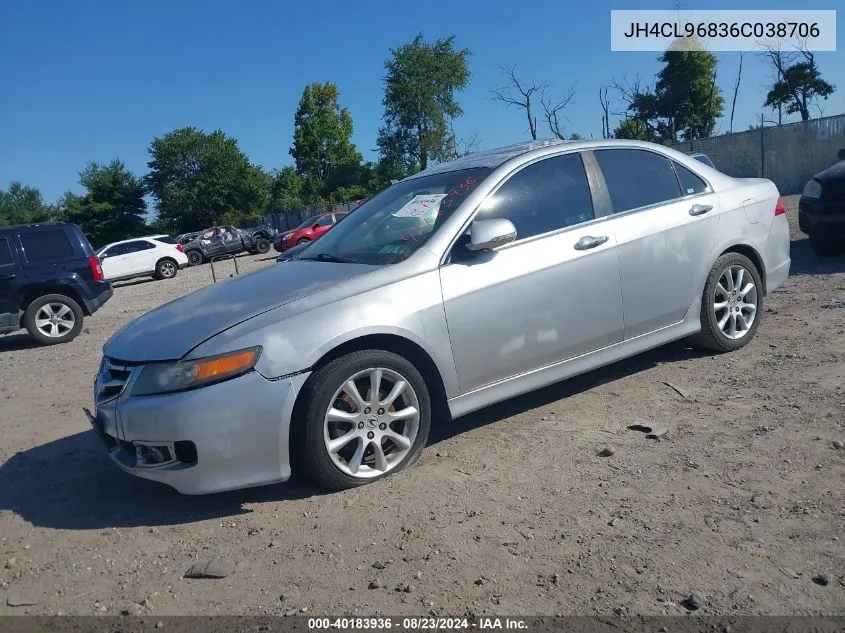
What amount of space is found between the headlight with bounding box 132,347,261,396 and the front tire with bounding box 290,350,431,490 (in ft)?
1.01

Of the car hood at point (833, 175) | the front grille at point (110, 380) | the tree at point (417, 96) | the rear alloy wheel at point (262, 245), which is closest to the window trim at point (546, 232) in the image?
the front grille at point (110, 380)

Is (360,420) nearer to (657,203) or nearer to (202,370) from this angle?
(202,370)

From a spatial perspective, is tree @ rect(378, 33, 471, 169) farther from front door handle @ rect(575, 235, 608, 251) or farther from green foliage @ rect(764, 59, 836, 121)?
front door handle @ rect(575, 235, 608, 251)

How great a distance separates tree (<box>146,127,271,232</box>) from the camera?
57.9 m

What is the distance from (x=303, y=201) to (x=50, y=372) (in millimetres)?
48237

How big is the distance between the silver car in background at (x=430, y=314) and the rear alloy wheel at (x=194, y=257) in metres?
27.7

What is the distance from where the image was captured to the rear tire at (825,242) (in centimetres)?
852

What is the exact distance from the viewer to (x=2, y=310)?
32.7ft

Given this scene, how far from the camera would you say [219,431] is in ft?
10.8

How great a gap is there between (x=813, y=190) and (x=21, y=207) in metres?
88.8

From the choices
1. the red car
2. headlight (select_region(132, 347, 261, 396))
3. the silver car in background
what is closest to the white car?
the red car

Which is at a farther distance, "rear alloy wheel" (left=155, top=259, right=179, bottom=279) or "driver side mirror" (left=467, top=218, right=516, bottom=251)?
"rear alloy wheel" (left=155, top=259, right=179, bottom=279)

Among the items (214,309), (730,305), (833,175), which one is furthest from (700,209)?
(833,175)

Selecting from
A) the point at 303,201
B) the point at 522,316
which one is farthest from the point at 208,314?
the point at 303,201
